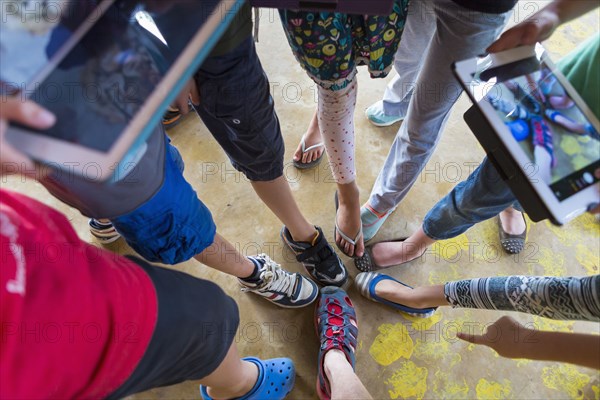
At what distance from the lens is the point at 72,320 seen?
41 cm

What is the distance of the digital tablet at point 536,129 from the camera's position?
48 centimetres

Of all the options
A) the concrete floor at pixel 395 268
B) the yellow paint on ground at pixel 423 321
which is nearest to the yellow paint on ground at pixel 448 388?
the concrete floor at pixel 395 268

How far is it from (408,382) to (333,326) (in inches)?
9.5

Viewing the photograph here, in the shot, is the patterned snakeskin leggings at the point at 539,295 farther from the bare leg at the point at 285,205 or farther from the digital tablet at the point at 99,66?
the digital tablet at the point at 99,66

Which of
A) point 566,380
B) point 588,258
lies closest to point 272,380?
point 566,380

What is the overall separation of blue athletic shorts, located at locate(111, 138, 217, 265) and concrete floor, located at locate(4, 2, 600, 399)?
1.43 ft

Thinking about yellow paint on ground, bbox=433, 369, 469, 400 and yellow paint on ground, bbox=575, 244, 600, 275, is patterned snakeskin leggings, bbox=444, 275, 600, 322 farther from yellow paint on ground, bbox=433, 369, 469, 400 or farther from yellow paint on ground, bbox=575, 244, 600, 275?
yellow paint on ground, bbox=575, 244, 600, 275

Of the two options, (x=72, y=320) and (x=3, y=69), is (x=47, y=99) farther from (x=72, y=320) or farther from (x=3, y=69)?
(x=72, y=320)

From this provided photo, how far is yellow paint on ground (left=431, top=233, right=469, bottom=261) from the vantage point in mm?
1162

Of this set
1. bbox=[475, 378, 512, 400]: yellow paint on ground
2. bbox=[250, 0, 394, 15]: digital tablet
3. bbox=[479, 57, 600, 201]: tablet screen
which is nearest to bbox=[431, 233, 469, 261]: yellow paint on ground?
bbox=[475, 378, 512, 400]: yellow paint on ground

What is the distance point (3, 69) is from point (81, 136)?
126mm

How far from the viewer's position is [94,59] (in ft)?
1.30

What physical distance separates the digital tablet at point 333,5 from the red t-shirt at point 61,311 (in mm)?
400

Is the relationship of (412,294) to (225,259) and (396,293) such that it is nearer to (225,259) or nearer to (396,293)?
(396,293)
